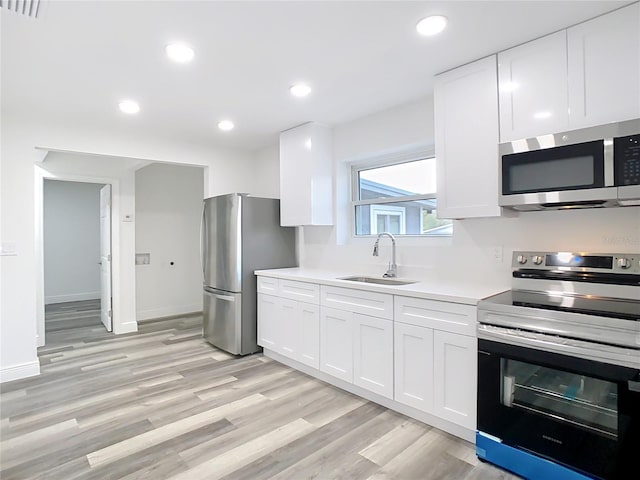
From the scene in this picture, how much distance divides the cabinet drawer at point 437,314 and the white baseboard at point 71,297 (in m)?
7.26

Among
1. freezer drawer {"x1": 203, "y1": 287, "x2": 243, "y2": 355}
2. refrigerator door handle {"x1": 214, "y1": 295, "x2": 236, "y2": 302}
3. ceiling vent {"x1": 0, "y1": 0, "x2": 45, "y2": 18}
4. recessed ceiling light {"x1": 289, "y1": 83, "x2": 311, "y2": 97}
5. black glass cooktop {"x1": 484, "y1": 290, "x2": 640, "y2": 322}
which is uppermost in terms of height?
recessed ceiling light {"x1": 289, "y1": 83, "x2": 311, "y2": 97}

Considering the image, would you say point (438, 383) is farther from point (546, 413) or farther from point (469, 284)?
point (469, 284)

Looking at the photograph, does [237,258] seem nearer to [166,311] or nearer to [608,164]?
[166,311]

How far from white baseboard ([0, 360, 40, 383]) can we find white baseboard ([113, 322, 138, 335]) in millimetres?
1391

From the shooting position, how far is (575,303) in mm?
1887

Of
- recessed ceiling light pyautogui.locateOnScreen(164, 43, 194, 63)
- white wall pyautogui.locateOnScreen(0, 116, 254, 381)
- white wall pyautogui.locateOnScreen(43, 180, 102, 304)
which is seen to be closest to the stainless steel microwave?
recessed ceiling light pyautogui.locateOnScreen(164, 43, 194, 63)

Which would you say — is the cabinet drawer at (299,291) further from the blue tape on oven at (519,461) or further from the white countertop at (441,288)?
the blue tape on oven at (519,461)

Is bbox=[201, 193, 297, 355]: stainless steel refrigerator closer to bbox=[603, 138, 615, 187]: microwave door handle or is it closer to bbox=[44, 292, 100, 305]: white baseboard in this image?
bbox=[603, 138, 615, 187]: microwave door handle

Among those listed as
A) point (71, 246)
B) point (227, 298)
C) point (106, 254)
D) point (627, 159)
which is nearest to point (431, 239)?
point (627, 159)

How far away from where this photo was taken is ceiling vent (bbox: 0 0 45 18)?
162 centimetres

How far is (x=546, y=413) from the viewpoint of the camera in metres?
1.83

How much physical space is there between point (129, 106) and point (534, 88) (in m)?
3.08

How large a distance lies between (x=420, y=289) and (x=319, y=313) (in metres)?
1.02

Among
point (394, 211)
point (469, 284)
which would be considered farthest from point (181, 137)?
point (469, 284)
